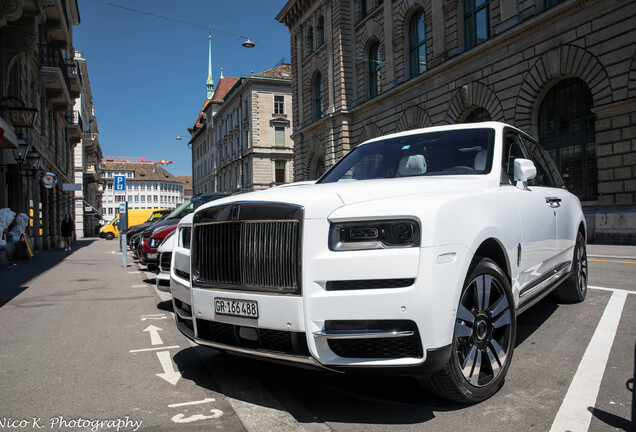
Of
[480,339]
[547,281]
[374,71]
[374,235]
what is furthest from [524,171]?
[374,71]

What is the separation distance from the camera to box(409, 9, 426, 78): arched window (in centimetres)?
2766

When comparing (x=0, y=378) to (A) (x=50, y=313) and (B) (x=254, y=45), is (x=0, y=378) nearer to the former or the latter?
(A) (x=50, y=313)

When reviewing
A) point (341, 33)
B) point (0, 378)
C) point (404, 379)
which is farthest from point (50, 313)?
point (341, 33)

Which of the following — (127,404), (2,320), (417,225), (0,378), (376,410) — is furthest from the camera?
Result: (2,320)

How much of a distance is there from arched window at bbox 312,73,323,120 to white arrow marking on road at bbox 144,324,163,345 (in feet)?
115

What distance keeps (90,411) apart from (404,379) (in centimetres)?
207

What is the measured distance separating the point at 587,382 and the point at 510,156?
1878 mm

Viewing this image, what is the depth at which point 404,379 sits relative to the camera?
3572 mm

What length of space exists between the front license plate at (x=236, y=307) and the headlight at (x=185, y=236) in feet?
3.03

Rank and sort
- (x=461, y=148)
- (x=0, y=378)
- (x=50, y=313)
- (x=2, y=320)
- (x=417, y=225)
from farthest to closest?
1. (x=50, y=313)
2. (x=2, y=320)
3. (x=461, y=148)
4. (x=0, y=378)
5. (x=417, y=225)

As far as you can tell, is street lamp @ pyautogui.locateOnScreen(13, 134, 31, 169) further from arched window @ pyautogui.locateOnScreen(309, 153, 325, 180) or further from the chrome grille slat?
arched window @ pyautogui.locateOnScreen(309, 153, 325, 180)

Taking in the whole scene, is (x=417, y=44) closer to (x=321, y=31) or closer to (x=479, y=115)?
(x=479, y=115)

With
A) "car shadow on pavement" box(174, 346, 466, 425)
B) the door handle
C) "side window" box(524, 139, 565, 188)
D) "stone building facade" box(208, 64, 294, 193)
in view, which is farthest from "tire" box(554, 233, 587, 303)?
"stone building facade" box(208, 64, 294, 193)

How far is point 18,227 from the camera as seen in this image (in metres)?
17.4
